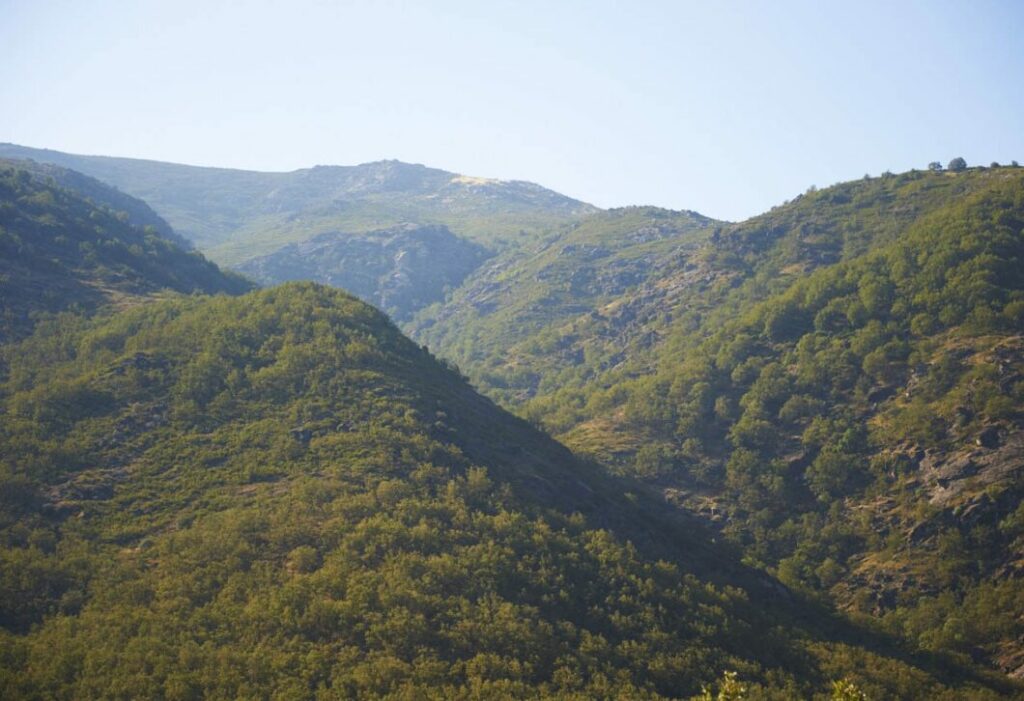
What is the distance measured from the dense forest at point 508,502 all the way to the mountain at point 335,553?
44 cm

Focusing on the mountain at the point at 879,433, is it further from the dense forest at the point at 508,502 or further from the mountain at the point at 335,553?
the mountain at the point at 335,553

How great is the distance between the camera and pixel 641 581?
360ft

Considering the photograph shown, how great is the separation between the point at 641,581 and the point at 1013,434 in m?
70.7

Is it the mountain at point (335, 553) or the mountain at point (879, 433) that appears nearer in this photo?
the mountain at point (335, 553)

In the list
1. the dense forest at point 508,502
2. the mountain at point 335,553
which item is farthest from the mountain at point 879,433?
the mountain at point 335,553

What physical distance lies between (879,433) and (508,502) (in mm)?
76086

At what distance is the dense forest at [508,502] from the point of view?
3546 inches

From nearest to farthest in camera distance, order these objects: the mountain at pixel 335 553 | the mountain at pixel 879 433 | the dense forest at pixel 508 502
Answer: the mountain at pixel 335 553, the dense forest at pixel 508 502, the mountain at pixel 879 433

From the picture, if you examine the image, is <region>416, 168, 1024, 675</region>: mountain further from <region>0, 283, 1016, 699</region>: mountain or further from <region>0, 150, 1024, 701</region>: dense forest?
<region>0, 283, 1016, 699</region>: mountain

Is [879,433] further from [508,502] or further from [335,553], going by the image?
[335,553]

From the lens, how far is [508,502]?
4653 inches

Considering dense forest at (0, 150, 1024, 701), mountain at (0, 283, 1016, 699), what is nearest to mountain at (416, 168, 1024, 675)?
dense forest at (0, 150, 1024, 701)

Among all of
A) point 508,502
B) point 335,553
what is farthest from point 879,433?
point 335,553

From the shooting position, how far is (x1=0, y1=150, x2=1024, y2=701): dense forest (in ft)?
295
